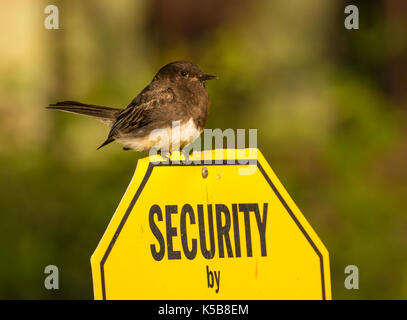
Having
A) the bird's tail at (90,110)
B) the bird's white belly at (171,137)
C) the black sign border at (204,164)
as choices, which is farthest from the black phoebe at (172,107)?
the black sign border at (204,164)

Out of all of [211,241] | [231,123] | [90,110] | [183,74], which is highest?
[183,74]

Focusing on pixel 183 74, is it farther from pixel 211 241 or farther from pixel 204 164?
pixel 211 241

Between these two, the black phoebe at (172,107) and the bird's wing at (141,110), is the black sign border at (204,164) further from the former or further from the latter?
the bird's wing at (141,110)

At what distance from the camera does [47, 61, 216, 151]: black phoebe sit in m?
3.56

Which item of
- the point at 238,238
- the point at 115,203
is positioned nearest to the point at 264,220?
the point at 238,238

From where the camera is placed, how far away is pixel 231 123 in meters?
4.68

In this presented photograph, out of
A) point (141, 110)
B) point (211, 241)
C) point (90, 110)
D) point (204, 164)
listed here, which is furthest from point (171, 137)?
point (211, 241)

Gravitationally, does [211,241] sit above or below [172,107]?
below

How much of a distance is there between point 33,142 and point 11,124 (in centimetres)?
22

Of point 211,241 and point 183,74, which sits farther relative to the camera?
point 183,74

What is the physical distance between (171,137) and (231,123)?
3.91 ft

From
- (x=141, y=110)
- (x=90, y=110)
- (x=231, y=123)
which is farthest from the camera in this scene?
(x=231, y=123)

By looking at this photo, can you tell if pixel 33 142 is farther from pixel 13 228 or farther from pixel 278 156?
pixel 278 156

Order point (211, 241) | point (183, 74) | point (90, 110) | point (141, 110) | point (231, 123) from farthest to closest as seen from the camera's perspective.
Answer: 1. point (231, 123)
2. point (90, 110)
3. point (141, 110)
4. point (183, 74)
5. point (211, 241)
